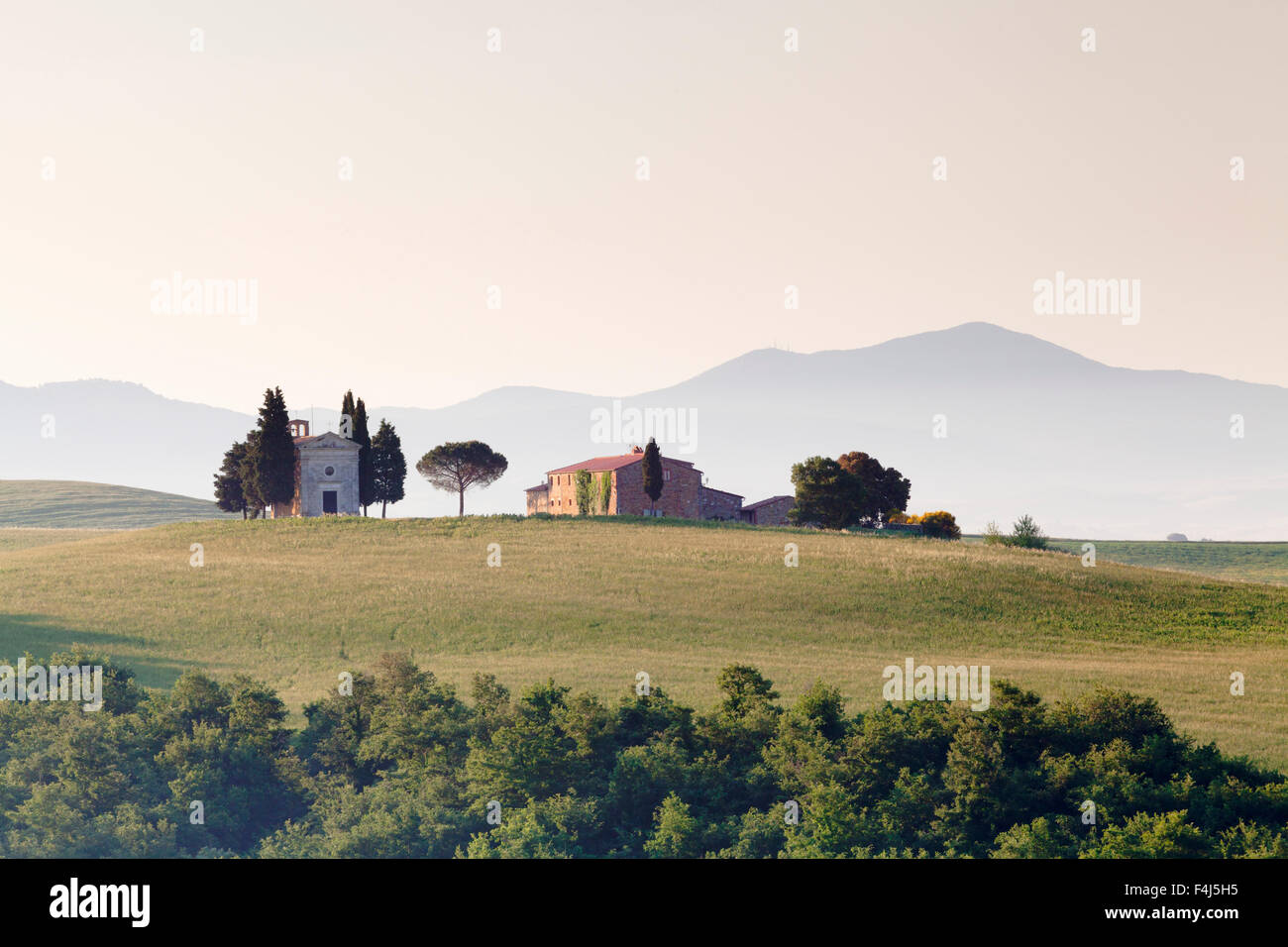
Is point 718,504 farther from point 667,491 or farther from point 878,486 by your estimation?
point 878,486

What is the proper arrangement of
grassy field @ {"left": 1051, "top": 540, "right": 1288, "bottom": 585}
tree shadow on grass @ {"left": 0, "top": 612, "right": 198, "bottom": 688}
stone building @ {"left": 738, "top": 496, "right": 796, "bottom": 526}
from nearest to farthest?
1. tree shadow on grass @ {"left": 0, "top": 612, "right": 198, "bottom": 688}
2. grassy field @ {"left": 1051, "top": 540, "right": 1288, "bottom": 585}
3. stone building @ {"left": 738, "top": 496, "right": 796, "bottom": 526}

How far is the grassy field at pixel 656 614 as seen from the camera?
129ft

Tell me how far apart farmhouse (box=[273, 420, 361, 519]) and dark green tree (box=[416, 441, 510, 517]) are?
10.2 m

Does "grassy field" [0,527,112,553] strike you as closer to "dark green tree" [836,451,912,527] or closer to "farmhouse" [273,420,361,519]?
"farmhouse" [273,420,361,519]

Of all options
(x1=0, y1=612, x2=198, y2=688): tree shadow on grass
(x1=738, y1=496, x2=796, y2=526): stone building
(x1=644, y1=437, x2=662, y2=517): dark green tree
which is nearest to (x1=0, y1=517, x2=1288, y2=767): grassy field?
(x1=0, y1=612, x2=198, y2=688): tree shadow on grass

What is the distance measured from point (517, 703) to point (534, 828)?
16.7 feet

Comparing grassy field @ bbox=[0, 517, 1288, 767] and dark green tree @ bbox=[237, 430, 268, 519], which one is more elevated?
dark green tree @ bbox=[237, 430, 268, 519]

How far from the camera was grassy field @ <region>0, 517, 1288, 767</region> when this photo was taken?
39.2 m

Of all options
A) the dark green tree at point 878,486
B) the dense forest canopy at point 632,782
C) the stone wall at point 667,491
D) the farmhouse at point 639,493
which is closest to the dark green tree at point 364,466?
the farmhouse at point 639,493

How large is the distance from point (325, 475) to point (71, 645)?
144ft

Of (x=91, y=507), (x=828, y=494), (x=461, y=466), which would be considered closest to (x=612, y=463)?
(x=461, y=466)

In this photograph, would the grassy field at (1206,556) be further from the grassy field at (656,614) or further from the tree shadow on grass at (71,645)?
the tree shadow on grass at (71,645)
